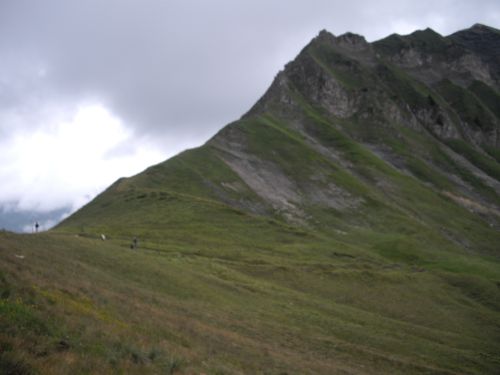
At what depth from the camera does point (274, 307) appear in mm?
43344

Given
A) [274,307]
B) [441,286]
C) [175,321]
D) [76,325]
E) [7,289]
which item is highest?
[7,289]

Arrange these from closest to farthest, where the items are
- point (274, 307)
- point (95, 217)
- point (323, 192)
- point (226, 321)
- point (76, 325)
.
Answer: point (76, 325)
point (226, 321)
point (274, 307)
point (95, 217)
point (323, 192)

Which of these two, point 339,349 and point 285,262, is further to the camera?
point 285,262

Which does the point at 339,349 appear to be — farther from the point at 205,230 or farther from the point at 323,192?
the point at 323,192

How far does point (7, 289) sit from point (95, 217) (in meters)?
75.1

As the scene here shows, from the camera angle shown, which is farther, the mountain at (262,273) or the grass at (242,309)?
the mountain at (262,273)

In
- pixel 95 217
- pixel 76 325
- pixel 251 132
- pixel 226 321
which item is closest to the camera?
pixel 76 325

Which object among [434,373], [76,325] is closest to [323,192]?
[434,373]

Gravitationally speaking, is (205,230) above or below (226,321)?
above

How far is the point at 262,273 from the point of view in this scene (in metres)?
60.0

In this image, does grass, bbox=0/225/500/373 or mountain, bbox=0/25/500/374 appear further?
mountain, bbox=0/25/500/374

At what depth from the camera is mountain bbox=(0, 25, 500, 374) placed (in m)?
19.6

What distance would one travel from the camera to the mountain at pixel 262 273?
770 inches

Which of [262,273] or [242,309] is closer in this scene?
[242,309]
